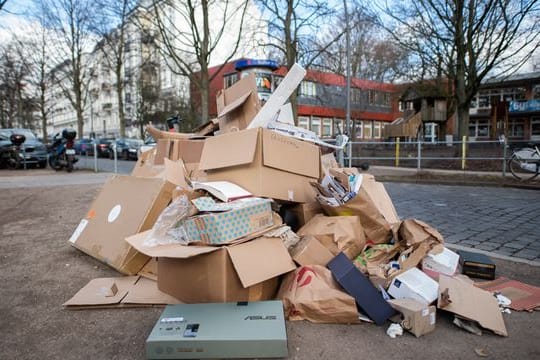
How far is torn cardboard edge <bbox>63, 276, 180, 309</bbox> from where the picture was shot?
2.43 m

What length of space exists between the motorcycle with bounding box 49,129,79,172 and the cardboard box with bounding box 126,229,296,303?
1095cm

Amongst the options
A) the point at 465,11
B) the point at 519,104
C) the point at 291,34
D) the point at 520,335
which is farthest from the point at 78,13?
the point at 519,104

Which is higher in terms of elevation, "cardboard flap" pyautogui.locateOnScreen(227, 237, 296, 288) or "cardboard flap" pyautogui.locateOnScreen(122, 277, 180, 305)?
"cardboard flap" pyautogui.locateOnScreen(227, 237, 296, 288)

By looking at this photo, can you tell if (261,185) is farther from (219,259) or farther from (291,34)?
(291,34)

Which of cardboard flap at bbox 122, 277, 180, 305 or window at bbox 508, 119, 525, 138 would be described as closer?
cardboard flap at bbox 122, 277, 180, 305

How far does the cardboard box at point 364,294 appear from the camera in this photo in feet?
7.16

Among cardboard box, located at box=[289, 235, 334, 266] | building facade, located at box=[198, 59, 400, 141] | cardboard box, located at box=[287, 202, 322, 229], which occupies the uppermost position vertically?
building facade, located at box=[198, 59, 400, 141]

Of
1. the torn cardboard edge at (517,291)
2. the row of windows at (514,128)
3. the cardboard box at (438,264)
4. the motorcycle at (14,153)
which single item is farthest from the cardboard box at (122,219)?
the row of windows at (514,128)

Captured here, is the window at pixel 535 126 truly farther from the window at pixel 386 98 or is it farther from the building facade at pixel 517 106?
the window at pixel 386 98

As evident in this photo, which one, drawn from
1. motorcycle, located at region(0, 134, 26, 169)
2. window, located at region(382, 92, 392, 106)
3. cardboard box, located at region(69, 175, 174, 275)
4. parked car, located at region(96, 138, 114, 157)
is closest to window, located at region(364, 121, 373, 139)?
window, located at region(382, 92, 392, 106)

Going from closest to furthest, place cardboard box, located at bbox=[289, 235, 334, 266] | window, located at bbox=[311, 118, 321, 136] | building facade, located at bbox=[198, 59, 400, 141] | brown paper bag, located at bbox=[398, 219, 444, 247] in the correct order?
cardboard box, located at bbox=[289, 235, 334, 266]
brown paper bag, located at bbox=[398, 219, 444, 247]
building facade, located at bbox=[198, 59, 400, 141]
window, located at bbox=[311, 118, 321, 136]

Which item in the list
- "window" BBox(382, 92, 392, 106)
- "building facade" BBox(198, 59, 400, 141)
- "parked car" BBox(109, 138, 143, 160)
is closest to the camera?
"parked car" BBox(109, 138, 143, 160)

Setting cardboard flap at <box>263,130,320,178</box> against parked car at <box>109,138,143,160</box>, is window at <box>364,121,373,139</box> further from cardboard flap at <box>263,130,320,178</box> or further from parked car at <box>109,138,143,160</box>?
cardboard flap at <box>263,130,320,178</box>

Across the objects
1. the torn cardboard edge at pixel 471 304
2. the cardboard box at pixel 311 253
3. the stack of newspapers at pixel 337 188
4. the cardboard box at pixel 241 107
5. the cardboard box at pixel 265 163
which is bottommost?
the torn cardboard edge at pixel 471 304
